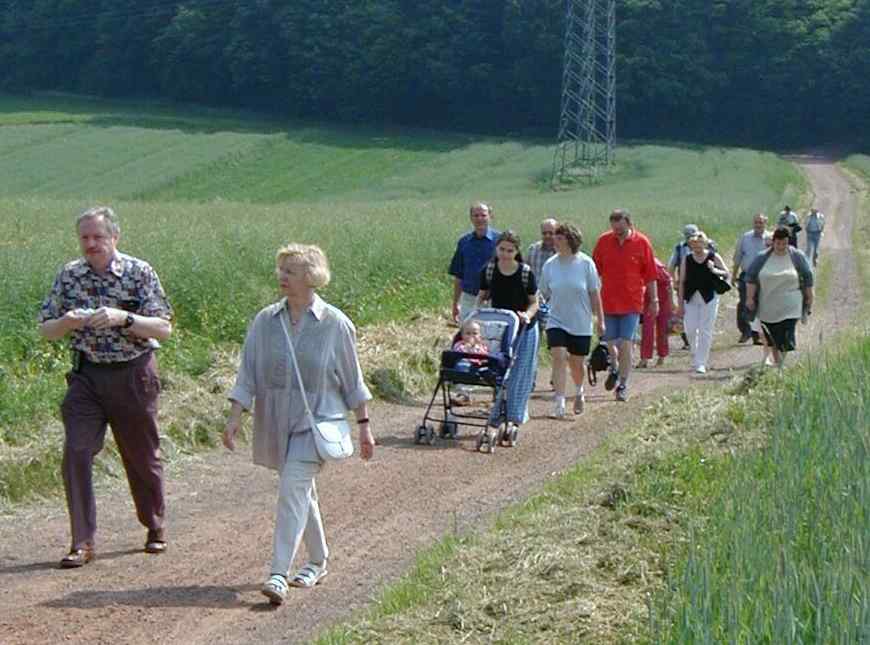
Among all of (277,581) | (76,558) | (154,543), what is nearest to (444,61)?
(154,543)

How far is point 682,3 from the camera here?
99750 mm

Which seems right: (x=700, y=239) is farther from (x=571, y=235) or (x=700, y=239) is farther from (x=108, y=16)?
(x=108, y=16)

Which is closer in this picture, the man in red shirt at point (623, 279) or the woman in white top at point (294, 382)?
the woman in white top at point (294, 382)

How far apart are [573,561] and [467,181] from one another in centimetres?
5704

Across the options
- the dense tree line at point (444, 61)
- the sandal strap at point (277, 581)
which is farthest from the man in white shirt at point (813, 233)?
the dense tree line at point (444, 61)

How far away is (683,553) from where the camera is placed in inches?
287

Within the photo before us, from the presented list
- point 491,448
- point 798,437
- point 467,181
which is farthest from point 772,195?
point 798,437

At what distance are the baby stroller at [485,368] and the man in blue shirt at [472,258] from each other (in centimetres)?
208

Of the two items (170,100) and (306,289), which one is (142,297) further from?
(170,100)

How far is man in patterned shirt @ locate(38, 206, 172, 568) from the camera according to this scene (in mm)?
8922

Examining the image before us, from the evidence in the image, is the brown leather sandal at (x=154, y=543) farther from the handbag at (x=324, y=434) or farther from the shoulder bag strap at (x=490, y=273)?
the shoulder bag strap at (x=490, y=273)

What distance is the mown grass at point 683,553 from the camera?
542 cm

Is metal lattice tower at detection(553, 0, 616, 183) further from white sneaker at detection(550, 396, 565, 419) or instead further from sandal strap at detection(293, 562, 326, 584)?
sandal strap at detection(293, 562, 326, 584)

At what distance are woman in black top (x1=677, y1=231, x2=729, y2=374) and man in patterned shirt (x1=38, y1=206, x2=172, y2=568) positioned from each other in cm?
1016
